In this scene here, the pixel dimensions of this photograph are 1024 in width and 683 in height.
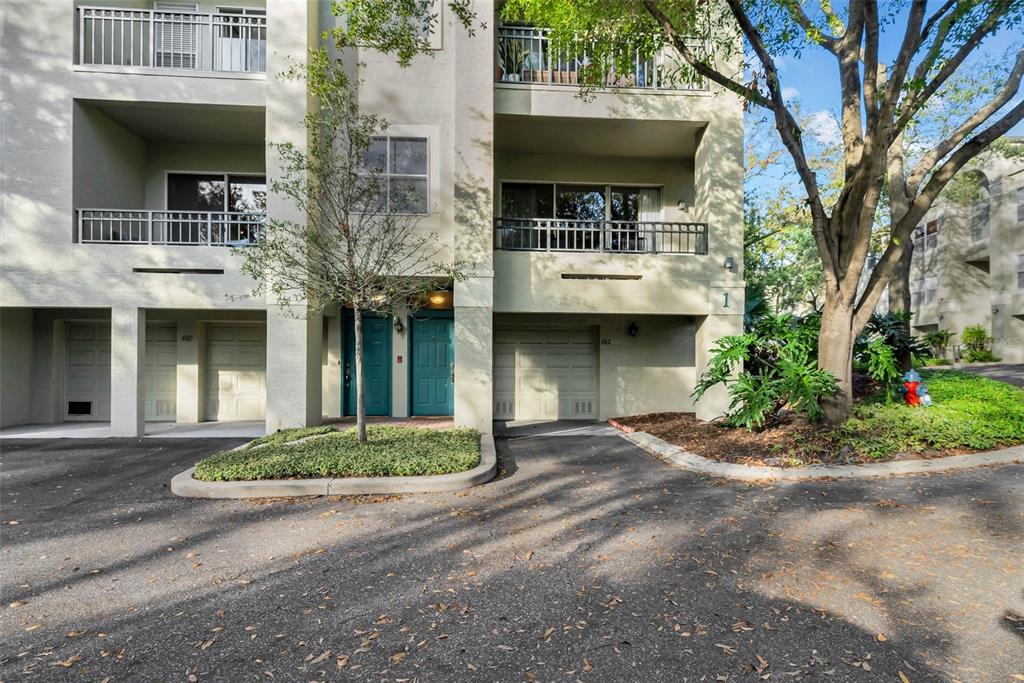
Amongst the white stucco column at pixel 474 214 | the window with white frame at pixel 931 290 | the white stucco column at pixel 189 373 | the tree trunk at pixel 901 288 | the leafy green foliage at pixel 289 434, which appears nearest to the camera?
the leafy green foliage at pixel 289 434

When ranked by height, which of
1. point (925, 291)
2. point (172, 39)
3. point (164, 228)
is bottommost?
point (164, 228)

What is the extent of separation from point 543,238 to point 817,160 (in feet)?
44.5

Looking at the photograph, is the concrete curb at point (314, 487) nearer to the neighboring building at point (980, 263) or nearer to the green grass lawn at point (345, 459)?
the green grass lawn at point (345, 459)

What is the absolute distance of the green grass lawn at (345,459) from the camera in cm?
540

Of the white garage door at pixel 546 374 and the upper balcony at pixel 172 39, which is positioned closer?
the upper balcony at pixel 172 39

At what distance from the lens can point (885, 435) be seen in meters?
6.29

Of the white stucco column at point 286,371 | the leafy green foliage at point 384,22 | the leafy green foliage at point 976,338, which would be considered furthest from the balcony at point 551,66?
the leafy green foliage at point 976,338

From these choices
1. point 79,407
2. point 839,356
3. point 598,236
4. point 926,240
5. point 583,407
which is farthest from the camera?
point 926,240

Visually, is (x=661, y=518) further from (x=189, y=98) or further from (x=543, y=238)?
(x=189, y=98)

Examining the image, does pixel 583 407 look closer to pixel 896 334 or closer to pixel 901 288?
pixel 896 334

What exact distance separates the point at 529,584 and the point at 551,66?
28.8 ft

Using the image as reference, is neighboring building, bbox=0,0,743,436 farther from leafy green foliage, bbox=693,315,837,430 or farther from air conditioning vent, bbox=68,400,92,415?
leafy green foliage, bbox=693,315,837,430

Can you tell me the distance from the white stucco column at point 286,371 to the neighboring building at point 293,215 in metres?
0.04

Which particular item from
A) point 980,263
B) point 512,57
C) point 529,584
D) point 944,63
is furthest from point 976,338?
point 529,584
